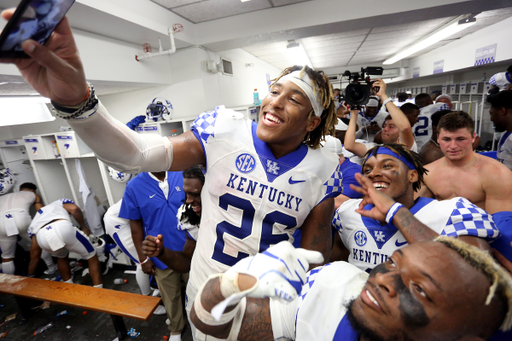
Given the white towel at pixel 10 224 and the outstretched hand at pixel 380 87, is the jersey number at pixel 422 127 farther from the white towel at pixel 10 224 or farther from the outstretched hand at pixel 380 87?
the white towel at pixel 10 224

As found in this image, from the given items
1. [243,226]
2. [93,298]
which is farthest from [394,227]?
[93,298]

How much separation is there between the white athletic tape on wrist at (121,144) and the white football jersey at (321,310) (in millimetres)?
753

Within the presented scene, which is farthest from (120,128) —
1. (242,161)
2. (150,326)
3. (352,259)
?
(150,326)

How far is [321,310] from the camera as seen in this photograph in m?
0.91

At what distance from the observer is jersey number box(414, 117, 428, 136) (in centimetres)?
387

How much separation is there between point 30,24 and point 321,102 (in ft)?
→ 3.67

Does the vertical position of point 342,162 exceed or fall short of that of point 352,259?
it exceeds it

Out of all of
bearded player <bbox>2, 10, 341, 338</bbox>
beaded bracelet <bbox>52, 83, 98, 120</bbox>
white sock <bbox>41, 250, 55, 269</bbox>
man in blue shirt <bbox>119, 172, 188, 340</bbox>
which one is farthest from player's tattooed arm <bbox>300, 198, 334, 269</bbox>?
white sock <bbox>41, 250, 55, 269</bbox>

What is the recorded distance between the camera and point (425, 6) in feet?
10.8

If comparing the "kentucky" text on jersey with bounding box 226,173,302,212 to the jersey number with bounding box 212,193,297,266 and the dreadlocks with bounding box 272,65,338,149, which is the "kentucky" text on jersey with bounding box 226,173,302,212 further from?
the dreadlocks with bounding box 272,65,338,149

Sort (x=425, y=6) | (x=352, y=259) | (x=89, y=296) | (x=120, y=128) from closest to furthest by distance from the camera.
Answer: (x=120, y=128) < (x=352, y=259) < (x=89, y=296) < (x=425, y=6)

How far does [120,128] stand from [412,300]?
113 cm

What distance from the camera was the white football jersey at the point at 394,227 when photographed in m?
1.18

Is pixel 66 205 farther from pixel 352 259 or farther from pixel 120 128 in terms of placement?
pixel 352 259
